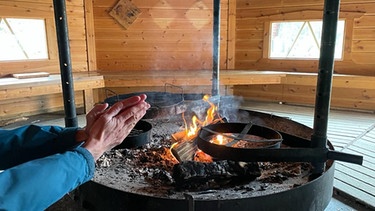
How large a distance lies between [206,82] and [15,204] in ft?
11.8

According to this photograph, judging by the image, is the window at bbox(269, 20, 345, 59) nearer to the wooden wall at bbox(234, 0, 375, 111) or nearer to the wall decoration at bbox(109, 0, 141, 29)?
the wooden wall at bbox(234, 0, 375, 111)

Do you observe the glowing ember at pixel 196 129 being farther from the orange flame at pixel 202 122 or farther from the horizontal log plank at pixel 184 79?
the horizontal log plank at pixel 184 79

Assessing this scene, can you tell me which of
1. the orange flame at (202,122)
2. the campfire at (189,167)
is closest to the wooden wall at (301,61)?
the orange flame at (202,122)

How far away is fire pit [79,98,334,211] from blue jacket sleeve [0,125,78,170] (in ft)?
1.16

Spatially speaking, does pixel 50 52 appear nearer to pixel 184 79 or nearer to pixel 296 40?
pixel 184 79

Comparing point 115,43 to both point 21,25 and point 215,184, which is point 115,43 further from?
point 215,184

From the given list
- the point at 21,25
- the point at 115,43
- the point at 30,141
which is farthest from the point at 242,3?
the point at 30,141

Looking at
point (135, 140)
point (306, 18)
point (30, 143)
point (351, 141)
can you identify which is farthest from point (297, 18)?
point (30, 143)

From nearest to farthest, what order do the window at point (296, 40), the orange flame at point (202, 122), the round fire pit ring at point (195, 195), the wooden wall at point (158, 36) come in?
the round fire pit ring at point (195, 195) < the orange flame at point (202, 122) < the window at point (296, 40) < the wooden wall at point (158, 36)

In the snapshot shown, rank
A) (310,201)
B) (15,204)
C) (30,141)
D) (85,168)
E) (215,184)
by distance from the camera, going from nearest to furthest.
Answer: (15,204), (85,168), (30,141), (310,201), (215,184)

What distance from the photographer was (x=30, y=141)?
1188 millimetres

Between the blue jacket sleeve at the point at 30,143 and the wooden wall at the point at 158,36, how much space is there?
12.5 feet

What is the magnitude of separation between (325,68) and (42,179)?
1.25 metres

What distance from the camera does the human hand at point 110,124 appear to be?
100 centimetres
